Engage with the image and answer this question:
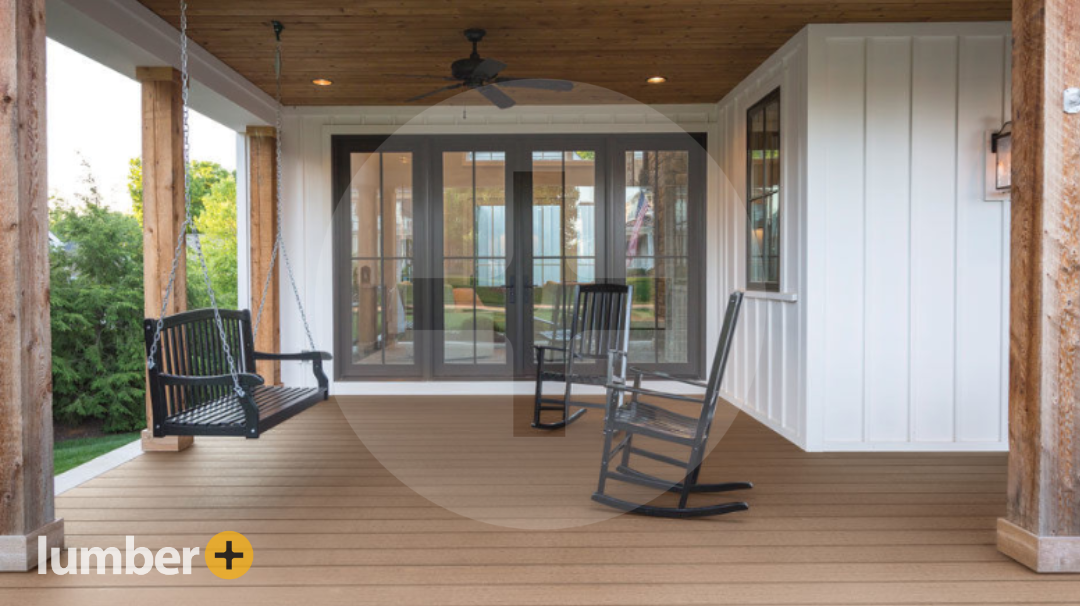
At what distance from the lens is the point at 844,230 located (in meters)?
4.45

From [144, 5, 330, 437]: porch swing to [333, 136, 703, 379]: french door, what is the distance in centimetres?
227

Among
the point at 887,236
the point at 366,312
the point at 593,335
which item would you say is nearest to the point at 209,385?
the point at 593,335

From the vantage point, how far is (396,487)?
3637 millimetres

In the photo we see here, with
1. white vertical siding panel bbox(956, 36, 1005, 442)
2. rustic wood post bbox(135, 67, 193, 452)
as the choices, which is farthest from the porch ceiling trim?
white vertical siding panel bbox(956, 36, 1005, 442)

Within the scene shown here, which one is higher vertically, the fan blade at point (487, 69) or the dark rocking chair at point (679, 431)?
the fan blade at point (487, 69)

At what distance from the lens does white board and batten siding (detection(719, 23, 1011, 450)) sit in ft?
14.5

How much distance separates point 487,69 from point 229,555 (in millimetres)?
2963

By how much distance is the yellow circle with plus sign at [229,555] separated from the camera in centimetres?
261

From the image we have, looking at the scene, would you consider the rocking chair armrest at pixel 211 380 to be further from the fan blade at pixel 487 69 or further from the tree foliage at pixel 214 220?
the tree foliage at pixel 214 220

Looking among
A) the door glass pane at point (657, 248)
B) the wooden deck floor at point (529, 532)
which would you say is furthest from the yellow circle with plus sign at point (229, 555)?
the door glass pane at point (657, 248)

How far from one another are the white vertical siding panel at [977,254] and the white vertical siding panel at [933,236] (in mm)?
54

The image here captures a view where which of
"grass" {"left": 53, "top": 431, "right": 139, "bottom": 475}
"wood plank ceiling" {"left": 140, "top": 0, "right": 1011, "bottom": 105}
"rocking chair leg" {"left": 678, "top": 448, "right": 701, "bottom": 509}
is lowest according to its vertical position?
"grass" {"left": 53, "top": 431, "right": 139, "bottom": 475}

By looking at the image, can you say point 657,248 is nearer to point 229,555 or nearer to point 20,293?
point 229,555

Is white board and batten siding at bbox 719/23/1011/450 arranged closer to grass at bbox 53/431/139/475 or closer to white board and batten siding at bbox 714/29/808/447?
white board and batten siding at bbox 714/29/808/447
